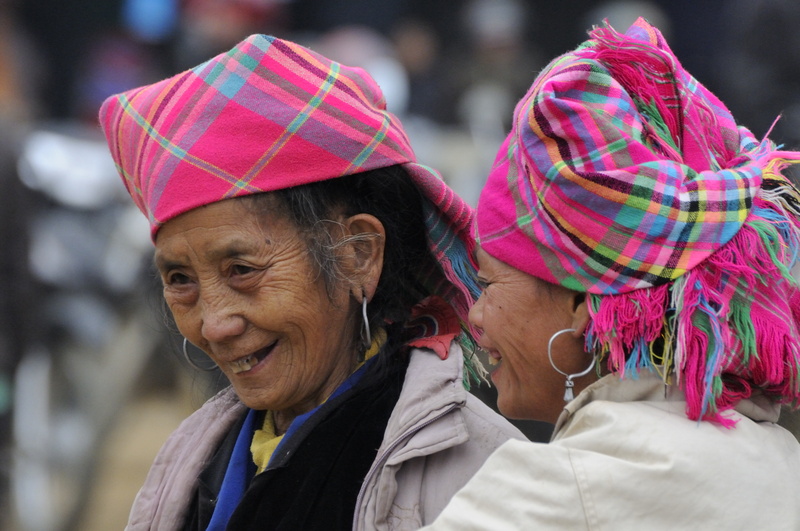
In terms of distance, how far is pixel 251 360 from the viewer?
2.52 meters

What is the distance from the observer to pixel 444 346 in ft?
8.30

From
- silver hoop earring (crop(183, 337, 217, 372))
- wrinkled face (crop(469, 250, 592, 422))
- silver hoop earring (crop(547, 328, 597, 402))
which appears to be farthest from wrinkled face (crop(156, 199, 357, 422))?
silver hoop earring (crop(547, 328, 597, 402))

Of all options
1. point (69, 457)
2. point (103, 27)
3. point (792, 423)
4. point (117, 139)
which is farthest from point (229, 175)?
point (103, 27)

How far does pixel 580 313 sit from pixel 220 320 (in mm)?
859

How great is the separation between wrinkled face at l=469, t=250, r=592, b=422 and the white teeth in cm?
57

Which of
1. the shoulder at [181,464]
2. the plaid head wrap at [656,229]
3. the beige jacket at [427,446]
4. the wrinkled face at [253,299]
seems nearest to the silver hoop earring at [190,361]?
the shoulder at [181,464]

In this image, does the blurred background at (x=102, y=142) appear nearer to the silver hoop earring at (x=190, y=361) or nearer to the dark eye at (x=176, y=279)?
the silver hoop earring at (x=190, y=361)

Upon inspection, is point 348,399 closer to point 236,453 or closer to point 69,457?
point 236,453

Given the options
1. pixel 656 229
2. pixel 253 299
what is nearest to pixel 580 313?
pixel 656 229

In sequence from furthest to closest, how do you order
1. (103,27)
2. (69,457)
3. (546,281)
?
(103,27)
(69,457)
(546,281)

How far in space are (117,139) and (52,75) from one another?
8.23 m

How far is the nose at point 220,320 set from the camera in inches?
96.0

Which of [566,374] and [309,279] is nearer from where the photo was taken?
[566,374]

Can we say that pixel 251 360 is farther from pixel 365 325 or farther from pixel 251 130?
pixel 251 130
